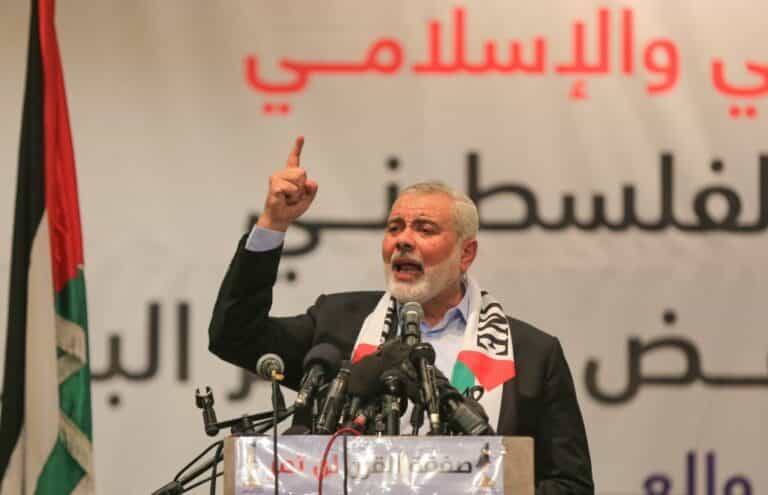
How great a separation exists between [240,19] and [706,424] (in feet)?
6.62

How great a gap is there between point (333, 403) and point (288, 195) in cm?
64

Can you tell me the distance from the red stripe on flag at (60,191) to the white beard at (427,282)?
1356 millimetres

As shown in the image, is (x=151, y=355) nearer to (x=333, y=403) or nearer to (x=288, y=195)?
(x=288, y=195)

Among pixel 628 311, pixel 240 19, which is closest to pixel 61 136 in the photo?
pixel 240 19

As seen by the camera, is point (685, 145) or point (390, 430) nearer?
point (390, 430)

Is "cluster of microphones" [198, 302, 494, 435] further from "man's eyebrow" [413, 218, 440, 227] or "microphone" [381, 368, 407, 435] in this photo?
"man's eyebrow" [413, 218, 440, 227]

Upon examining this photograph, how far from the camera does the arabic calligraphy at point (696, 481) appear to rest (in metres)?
4.33

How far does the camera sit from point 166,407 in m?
4.37

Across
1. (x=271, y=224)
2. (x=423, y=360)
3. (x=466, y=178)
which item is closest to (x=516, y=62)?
(x=466, y=178)

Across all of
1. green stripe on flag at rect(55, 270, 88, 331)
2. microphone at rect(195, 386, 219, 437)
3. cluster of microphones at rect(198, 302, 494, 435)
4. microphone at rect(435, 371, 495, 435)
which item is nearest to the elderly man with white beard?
microphone at rect(195, 386, 219, 437)

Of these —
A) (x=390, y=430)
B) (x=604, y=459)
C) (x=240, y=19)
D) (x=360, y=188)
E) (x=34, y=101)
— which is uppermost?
(x=240, y=19)

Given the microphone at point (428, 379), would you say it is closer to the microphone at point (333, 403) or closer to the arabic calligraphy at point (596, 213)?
the microphone at point (333, 403)

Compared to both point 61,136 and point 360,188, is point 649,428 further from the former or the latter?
point 61,136

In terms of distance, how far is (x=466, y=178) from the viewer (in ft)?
14.5
